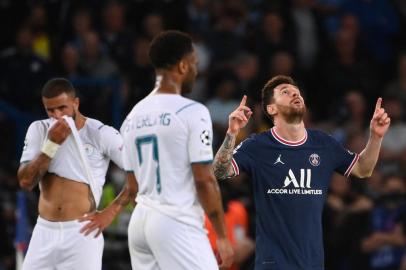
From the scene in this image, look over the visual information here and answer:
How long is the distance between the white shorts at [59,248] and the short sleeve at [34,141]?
0.49 meters

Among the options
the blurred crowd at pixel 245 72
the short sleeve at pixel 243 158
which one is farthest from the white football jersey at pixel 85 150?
the blurred crowd at pixel 245 72

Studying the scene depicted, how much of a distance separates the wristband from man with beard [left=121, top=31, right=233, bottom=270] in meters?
1.30

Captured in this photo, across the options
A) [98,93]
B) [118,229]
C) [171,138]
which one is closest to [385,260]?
[118,229]

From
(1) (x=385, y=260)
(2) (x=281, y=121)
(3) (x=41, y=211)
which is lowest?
(1) (x=385, y=260)

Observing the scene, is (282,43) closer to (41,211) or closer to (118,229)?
(118,229)

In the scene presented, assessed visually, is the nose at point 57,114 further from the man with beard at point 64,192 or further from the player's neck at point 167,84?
the player's neck at point 167,84

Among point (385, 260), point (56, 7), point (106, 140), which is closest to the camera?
point (106, 140)

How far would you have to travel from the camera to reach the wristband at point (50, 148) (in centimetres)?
819

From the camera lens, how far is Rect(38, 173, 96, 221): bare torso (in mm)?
8414

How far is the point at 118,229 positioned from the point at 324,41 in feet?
13.5

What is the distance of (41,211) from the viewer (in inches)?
334

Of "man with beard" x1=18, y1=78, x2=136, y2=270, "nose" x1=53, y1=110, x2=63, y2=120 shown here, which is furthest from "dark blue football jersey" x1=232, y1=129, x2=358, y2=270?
"nose" x1=53, y1=110, x2=63, y2=120

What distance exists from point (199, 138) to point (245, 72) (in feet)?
24.0

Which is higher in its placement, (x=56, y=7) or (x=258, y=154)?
(x=56, y=7)
